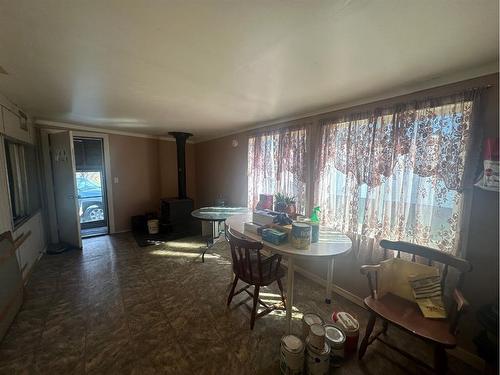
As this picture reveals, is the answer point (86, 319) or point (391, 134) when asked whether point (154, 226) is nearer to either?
point (86, 319)

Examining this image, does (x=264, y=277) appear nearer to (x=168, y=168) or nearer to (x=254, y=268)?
(x=254, y=268)

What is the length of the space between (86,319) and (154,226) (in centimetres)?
238

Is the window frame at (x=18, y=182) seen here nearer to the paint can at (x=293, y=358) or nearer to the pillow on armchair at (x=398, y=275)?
the paint can at (x=293, y=358)

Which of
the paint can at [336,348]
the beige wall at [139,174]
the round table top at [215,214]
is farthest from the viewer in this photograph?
the beige wall at [139,174]

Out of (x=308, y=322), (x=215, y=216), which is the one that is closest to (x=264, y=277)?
(x=308, y=322)

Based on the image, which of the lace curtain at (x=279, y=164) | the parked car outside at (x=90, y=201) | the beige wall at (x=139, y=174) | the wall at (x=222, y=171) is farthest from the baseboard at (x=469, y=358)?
the parked car outside at (x=90, y=201)

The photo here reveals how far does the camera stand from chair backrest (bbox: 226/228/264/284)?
5.43 feet

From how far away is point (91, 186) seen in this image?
461cm

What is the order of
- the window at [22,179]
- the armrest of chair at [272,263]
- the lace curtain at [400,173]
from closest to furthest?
1. the lace curtain at [400,173]
2. the armrest of chair at [272,263]
3. the window at [22,179]

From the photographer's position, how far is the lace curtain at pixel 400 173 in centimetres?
156

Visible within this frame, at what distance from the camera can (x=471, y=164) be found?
1.48 m

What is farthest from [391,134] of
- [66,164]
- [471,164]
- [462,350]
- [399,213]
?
[66,164]

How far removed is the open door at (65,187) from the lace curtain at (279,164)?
2.86m

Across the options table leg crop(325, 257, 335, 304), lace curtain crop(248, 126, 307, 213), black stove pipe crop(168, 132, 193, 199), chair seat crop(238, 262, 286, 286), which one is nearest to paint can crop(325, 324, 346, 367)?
chair seat crop(238, 262, 286, 286)
